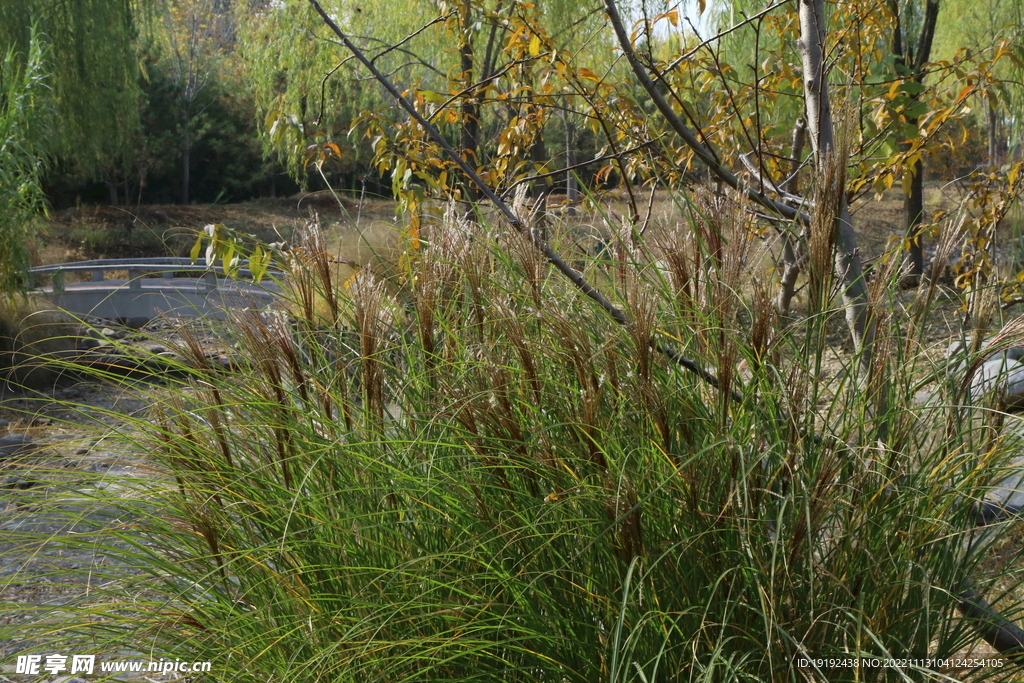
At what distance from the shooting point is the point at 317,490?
1.74 metres

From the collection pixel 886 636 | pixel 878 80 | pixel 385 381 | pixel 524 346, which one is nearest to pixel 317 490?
pixel 385 381

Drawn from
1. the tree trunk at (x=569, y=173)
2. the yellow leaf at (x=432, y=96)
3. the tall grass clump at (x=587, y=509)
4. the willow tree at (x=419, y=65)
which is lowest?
the tall grass clump at (x=587, y=509)

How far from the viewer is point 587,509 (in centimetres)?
145

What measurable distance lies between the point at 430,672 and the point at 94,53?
15921 mm

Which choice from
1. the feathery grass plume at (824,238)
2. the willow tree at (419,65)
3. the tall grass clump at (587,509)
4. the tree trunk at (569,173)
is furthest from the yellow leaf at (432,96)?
the feathery grass plume at (824,238)

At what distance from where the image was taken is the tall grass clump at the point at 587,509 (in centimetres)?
136

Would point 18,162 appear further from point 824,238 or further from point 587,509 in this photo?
point 824,238

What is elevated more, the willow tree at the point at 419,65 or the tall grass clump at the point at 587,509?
the willow tree at the point at 419,65

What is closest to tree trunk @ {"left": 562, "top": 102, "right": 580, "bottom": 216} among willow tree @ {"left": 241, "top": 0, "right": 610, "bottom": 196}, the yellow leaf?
willow tree @ {"left": 241, "top": 0, "right": 610, "bottom": 196}

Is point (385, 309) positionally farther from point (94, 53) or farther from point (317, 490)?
point (94, 53)

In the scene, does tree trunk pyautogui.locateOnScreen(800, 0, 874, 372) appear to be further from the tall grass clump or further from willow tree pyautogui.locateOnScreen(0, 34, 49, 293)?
willow tree pyautogui.locateOnScreen(0, 34, 49, 293)

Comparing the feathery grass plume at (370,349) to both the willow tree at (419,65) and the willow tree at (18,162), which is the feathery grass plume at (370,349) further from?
the willow tree at (18,162)

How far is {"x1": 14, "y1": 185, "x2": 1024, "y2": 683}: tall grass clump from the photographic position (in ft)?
4.45

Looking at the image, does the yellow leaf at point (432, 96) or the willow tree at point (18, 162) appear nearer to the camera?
the yellow leaf at point (432, 96)
